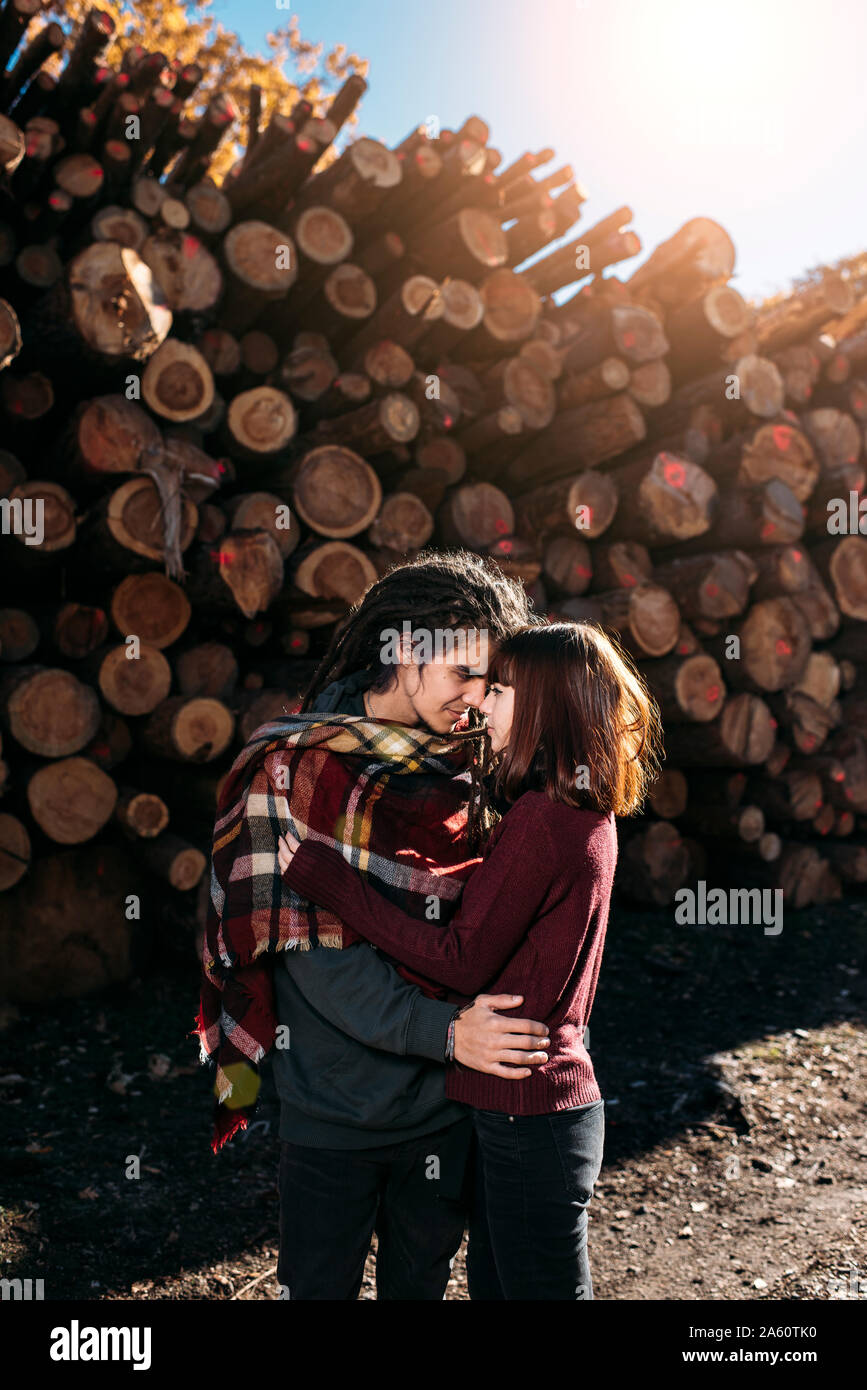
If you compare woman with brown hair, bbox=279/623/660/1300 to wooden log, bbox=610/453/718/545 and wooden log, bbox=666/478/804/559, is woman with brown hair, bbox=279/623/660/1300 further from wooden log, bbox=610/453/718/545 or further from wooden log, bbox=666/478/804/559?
wooden log, bbox=666/478/804/559

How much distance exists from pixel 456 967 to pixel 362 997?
0.49 feet

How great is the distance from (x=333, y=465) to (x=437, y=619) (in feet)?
8.12

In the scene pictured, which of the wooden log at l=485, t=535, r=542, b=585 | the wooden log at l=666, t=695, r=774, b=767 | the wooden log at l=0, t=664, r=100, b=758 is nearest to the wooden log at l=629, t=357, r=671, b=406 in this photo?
the wooden log at l=485, t=535, r=542, b=585

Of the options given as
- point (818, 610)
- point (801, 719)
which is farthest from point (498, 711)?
point (818, 610)

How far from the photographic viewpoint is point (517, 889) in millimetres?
1408

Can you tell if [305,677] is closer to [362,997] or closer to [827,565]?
[362,997]

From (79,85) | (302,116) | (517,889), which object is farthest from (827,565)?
(517,889)

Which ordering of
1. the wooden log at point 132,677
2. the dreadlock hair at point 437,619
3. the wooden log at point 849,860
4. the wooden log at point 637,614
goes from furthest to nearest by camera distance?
the wooden log at point 849,860 → the wooden log at point 637,614 → the wooden log at point 132,677 → the dreadlock hair at point 437,619

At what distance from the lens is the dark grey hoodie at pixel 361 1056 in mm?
1424

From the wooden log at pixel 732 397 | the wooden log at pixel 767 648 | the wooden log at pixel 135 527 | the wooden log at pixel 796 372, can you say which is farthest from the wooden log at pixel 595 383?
the wooden log at pixel 135 527

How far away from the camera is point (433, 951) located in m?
1.43

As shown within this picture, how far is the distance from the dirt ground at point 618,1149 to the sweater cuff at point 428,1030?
135 centimetres

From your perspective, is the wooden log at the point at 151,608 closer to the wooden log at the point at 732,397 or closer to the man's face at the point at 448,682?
the man's face at the point at 448,682

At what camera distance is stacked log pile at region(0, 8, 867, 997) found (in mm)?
3578
